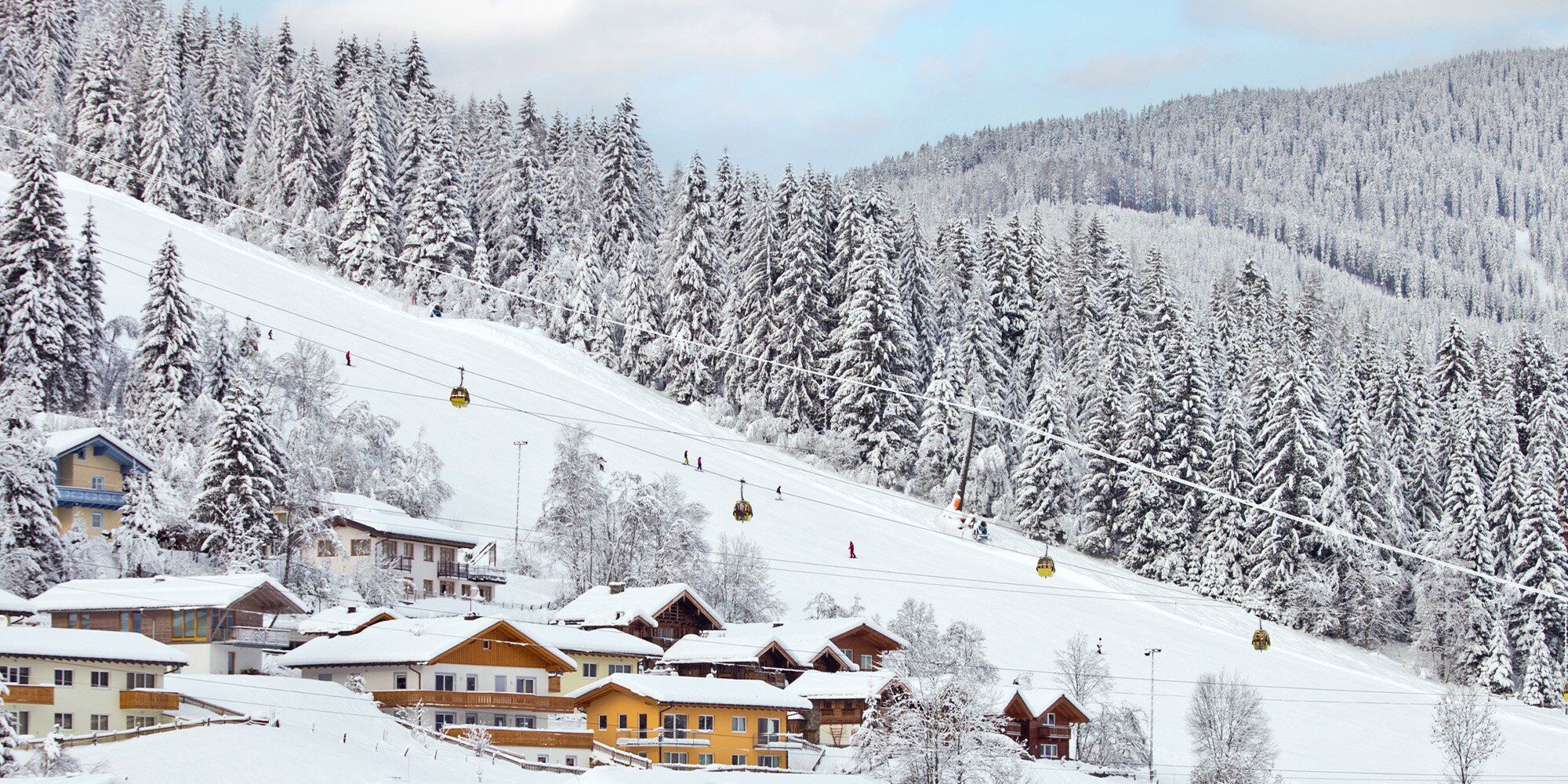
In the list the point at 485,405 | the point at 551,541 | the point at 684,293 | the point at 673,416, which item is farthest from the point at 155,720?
the point at 684,293

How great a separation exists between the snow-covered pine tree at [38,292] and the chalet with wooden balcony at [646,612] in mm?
23273

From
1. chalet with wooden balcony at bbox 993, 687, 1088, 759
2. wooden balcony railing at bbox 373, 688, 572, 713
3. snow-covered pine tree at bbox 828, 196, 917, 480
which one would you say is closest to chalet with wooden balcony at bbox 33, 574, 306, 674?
wooden balcony railing at bbox 373, 688, 572, 713

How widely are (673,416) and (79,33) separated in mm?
83831

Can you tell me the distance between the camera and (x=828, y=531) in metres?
79.2

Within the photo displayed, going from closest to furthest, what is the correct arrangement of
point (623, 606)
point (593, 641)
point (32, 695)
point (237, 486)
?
point (32, 695) < point (593, 641) < point (237, 486) < point (623, 606)

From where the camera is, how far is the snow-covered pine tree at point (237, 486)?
5741 cm

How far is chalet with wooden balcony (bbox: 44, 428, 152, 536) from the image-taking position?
58.9m

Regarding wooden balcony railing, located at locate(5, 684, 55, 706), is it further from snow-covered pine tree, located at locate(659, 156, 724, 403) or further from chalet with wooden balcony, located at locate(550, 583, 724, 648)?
snow-covered pine tree, located at locate(659, 156, 724, 403)

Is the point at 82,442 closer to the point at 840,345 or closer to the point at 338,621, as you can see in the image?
the point at 338,621

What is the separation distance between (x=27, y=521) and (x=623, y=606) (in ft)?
70.2

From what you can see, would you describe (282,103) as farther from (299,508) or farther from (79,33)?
(299,508)

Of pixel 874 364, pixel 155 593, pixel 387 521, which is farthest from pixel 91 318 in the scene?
pixel 874 364

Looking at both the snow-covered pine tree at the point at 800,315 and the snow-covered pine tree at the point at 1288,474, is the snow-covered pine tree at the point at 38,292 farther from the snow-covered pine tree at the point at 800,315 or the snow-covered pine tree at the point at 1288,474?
the snow-covered pine tree at the point at 1288,474

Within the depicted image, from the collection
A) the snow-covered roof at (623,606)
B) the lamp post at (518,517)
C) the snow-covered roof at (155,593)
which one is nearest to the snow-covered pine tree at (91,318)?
the lamp post at (518,517)
